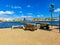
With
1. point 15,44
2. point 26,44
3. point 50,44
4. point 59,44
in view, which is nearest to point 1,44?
point 15,44

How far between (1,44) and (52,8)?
9343mm

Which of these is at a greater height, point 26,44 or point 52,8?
point 52,8

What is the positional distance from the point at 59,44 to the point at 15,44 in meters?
2.27

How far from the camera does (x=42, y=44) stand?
238 inches

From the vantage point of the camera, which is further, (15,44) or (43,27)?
(43,27)

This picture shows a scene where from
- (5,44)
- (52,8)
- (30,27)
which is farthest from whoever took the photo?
(52,8)

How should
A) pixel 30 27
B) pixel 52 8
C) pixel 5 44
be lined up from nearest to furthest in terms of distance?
pixel 5 44 → pixel 30 27 → pixel 52 8

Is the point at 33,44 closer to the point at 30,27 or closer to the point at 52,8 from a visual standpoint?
Result: the point at 30,27

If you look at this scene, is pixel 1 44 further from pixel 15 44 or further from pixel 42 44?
pixel 42 44

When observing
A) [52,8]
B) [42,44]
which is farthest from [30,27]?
[42,44]

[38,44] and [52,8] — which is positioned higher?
[52,8]

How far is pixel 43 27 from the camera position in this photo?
1422 cm

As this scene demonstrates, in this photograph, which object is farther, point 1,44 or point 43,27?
point 43,27

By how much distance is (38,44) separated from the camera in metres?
5.99
